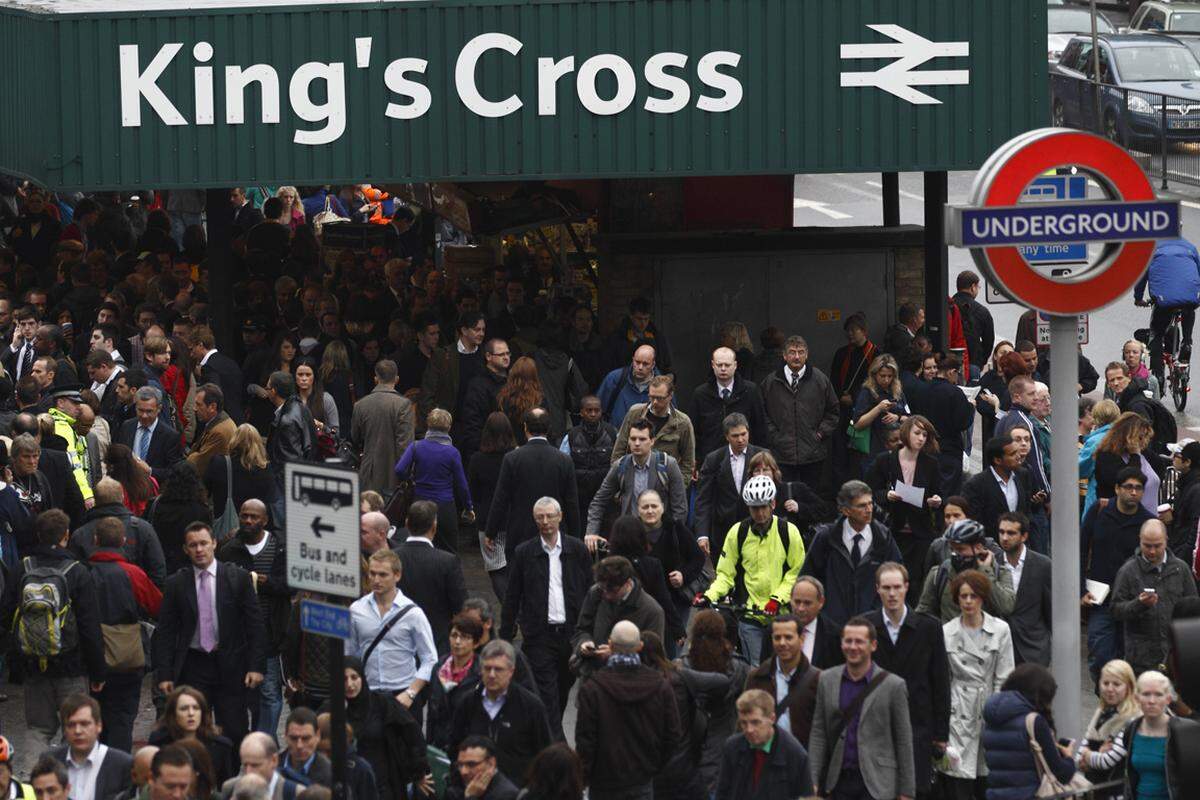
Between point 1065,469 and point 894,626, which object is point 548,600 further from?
point 1065,469

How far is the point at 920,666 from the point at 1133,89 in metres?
27.3

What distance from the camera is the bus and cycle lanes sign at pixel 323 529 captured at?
28.8ft

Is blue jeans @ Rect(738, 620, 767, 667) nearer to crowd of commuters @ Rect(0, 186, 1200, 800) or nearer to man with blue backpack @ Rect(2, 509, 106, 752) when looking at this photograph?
crowd of commuters @ Rect(0, 186, 1200, 800)

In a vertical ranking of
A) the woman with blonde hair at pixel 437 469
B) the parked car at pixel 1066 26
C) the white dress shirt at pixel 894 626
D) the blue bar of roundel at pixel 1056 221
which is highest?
the parked car at pixel 1066 26

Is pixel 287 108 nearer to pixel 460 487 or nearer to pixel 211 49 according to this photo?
pixel 211 49

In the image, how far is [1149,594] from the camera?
12555 mm

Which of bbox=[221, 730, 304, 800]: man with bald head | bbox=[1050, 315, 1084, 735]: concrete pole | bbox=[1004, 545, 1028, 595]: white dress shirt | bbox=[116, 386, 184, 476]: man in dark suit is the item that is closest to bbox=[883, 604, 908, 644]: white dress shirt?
bbox=[1004, 545, 1028, 595]: white dress shirt

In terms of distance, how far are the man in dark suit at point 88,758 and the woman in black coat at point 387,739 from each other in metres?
1.06

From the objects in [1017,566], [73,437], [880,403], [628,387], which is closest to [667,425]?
[628,387]

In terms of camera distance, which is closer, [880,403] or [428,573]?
[428,573]

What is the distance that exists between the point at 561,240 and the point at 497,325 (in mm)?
4459

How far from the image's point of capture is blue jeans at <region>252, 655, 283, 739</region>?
1252 centimetres

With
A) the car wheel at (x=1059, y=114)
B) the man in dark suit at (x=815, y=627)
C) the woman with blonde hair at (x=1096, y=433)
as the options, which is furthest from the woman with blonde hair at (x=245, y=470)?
the car wheel at (x=1059, y=114)

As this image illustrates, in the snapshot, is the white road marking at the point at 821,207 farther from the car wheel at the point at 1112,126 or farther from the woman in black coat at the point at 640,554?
the woman in black coat at the point at 640,554
